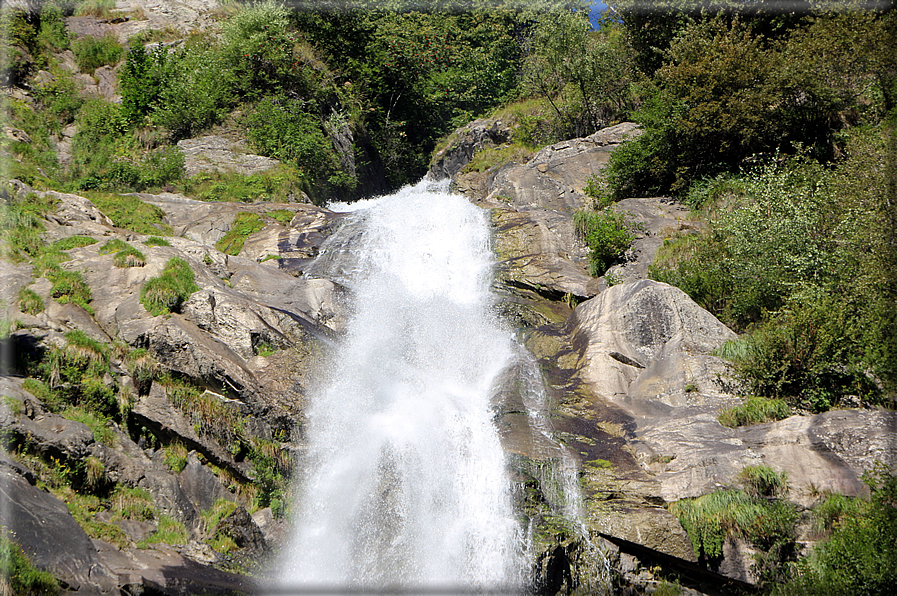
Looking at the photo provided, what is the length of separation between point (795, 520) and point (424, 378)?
830 centimetres

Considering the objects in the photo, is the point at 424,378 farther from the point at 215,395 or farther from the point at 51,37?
the point at 51,37

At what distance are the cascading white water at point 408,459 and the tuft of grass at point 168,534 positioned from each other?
205 cm

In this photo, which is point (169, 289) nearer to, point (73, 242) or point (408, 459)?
point (73, 242)

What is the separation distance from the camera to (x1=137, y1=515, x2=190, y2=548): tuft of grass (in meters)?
9.23

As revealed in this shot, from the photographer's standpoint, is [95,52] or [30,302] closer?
[30,302]

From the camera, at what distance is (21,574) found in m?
6.75

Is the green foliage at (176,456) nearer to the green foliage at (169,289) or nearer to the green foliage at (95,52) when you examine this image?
the green foliage at (169,289)

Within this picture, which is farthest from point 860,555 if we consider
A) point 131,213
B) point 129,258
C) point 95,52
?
point 95,52

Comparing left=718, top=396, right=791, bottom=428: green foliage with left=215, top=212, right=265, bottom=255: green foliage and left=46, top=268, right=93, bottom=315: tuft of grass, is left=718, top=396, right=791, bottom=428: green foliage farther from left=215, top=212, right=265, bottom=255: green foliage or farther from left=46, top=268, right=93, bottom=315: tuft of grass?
left=215, top=212, right=265, bottom=255: green foliage

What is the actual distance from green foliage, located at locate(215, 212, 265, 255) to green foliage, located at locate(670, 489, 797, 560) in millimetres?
15216

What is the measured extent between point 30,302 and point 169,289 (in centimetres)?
250

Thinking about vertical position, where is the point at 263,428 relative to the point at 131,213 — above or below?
below

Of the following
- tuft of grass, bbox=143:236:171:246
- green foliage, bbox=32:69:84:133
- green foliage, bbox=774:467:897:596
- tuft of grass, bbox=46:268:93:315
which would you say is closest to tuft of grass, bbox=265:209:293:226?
tuft of grass, bbox=143:236:171:246

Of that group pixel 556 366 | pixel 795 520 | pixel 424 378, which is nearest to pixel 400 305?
pixel 424 378
